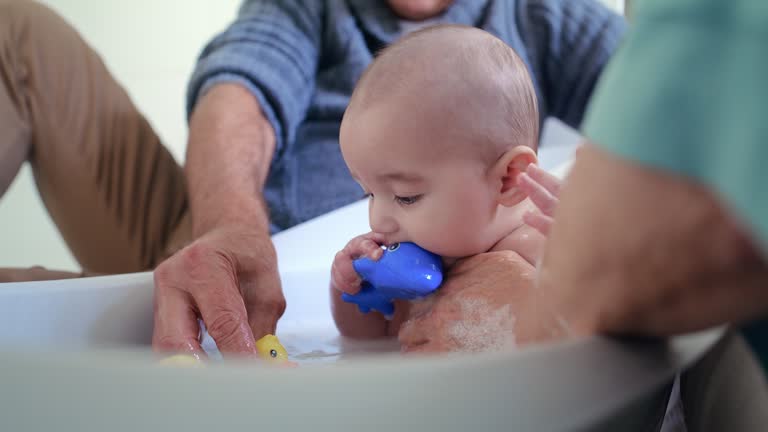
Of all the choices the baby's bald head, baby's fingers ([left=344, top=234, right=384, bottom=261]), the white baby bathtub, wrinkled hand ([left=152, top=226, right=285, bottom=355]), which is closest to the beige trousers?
wrinkled hand ([left=152, top=226, right=285, bottom=355])

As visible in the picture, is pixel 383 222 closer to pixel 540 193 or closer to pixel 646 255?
pixel 540 193

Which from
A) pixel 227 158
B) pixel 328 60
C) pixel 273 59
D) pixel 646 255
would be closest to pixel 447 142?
pixel 646 255

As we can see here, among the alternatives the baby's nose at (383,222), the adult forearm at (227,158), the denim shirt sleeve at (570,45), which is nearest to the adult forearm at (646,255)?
the baby's nose at (383,222)

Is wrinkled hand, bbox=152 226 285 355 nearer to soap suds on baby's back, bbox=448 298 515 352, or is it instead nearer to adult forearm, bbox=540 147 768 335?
soap suds on baby's back, bbox=448 298 515 352

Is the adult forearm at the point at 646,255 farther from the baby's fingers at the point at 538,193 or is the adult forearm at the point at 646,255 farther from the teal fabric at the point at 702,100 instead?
the baby's fingers at the point at 538,193

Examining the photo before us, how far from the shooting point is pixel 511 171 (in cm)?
68

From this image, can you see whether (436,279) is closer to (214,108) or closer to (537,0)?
(214,108)

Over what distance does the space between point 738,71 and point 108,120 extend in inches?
45.1

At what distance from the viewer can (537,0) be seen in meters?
1.50

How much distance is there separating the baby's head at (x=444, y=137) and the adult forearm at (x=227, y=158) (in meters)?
0.32

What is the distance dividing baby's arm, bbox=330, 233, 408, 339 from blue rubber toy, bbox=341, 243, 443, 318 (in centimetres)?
2

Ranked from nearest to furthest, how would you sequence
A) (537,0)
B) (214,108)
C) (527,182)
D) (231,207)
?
(527,182) → (231,207) → (214,108) → (537,0)

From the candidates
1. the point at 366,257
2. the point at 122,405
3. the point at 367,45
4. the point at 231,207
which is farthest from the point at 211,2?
the point at 122,405

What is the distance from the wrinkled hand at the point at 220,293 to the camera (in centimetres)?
68
